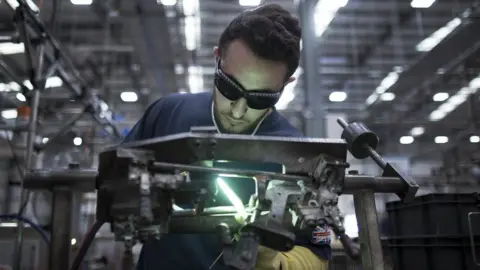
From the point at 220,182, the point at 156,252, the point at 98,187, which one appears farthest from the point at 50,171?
the point at 156,252

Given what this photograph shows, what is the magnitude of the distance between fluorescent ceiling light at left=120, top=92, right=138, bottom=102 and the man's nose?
564 cm

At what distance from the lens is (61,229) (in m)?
0.67

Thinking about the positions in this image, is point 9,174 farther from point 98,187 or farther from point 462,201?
point 462,201

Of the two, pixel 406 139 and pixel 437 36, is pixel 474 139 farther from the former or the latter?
pixel 406 139

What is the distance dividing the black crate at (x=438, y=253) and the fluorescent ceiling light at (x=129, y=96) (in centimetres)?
507

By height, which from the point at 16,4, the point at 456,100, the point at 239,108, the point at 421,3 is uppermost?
the point at 421,3

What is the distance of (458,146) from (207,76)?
3205 millimetres

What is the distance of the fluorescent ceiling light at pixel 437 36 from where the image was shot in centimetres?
468

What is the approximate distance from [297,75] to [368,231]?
14.4 ft

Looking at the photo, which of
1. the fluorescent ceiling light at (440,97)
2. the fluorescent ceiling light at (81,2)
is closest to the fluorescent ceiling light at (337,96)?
the fluorescent ceiling light at (440,97)

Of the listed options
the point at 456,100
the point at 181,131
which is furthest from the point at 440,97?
the point at 181,131

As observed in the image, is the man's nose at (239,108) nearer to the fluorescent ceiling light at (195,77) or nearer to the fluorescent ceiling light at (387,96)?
the fluorescent ceiling light at (195,77)

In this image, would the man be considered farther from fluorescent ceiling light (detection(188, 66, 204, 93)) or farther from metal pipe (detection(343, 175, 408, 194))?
fluorescent ceiling light (detection(188, 66, 204, 93))

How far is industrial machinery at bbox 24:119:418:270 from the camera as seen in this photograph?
0.63 meters
